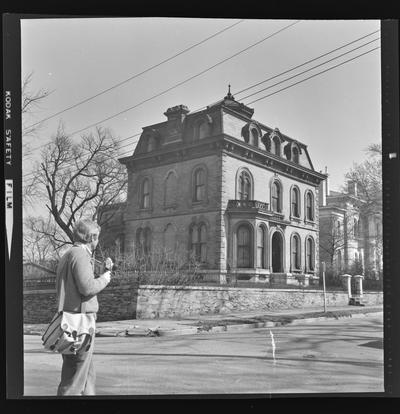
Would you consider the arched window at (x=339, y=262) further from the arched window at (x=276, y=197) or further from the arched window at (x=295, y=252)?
the arched window at (x=276, y=197)

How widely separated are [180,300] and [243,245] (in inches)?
34.5

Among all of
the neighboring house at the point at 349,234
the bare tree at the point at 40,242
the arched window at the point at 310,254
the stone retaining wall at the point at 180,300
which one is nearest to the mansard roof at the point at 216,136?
the neighboring house at the point at 349,234

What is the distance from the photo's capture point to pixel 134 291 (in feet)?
18.6

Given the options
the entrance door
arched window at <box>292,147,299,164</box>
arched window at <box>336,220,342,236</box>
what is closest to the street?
the entrance door

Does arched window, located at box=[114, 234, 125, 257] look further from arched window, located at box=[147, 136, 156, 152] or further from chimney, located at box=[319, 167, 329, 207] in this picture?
chimney, located at box=[319, 167, 329, 207]

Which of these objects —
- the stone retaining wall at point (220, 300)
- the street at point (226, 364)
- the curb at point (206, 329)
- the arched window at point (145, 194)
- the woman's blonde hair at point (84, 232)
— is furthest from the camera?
the arched window at point (145, 194)

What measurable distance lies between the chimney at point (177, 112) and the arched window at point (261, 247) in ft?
4.73

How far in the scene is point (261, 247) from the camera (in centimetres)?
592

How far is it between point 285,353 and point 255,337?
340mm

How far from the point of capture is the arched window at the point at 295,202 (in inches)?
237

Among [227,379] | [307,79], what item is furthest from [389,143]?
[227,379]

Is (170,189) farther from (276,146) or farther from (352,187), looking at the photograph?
(352,187)

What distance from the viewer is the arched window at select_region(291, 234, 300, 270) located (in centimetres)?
598

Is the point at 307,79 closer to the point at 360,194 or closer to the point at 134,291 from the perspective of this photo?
the point at 360,194
